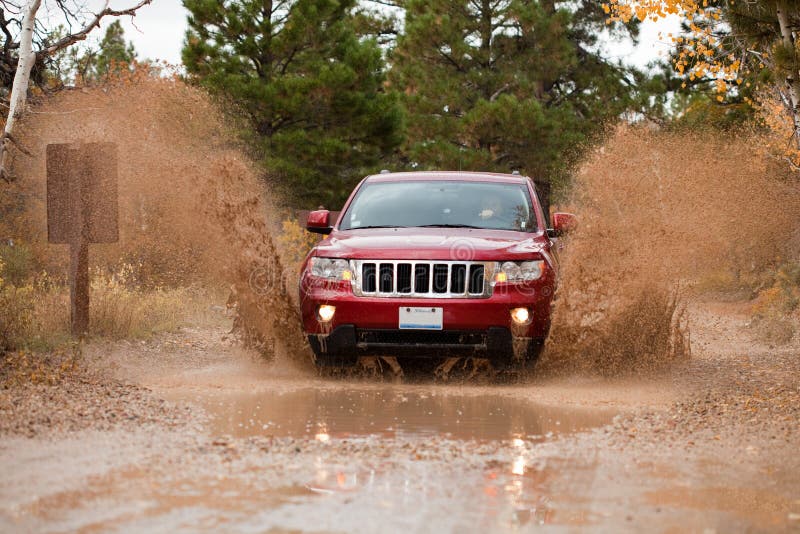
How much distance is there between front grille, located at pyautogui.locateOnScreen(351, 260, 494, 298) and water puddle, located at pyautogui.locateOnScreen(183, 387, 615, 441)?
831 millimetres

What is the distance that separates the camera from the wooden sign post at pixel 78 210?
13273mm

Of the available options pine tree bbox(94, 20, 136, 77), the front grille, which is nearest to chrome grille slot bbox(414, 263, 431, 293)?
the front grille

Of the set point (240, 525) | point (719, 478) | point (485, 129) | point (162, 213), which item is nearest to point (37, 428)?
point (240, 525)

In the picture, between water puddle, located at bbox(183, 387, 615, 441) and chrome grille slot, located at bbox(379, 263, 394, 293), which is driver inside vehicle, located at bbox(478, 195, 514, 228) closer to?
chrome grille slot, located at bbox(379, 263, 394, 293)

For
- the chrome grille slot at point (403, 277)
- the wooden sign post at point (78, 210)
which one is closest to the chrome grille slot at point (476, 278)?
the chrome grille slot at point (403, 277)

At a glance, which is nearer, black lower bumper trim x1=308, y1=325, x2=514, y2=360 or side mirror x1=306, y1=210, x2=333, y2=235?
black lower bumper trim x1=308, y1=325, x2=514, y2=360

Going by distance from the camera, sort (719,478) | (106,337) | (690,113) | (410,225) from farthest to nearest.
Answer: (690,113)
(106,337)
(410,225)
(719,478)

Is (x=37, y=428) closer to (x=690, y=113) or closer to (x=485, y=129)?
(x=690, y=113)

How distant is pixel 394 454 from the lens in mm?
7066

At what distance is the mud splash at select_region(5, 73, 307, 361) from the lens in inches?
446

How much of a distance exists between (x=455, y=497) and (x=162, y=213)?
1657 centimetres

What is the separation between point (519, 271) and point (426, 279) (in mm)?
775

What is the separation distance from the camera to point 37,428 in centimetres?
764

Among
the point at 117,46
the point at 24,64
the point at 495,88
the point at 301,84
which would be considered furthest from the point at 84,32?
the point at 117,46
